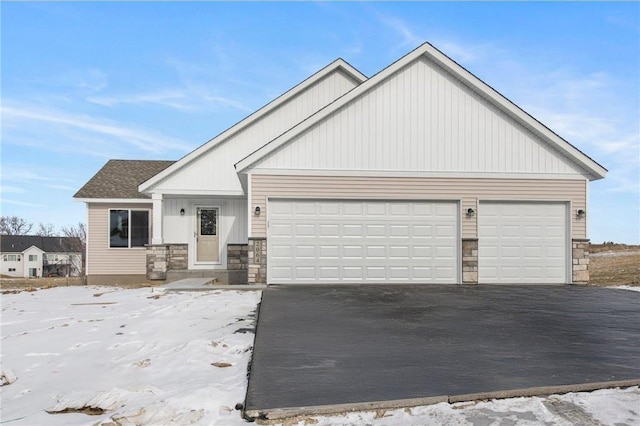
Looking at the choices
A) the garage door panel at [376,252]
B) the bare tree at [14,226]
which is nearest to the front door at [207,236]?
the garage door panel at [376,252]

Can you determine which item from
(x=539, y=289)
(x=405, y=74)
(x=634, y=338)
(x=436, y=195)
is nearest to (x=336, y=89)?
(x=405, y=74)

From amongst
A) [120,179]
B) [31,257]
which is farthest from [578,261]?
[31,257]

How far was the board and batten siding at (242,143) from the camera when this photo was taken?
14219mm

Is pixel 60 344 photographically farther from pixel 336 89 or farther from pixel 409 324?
pixel 336 89

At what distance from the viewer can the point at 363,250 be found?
11414mm

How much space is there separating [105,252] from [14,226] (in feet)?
244

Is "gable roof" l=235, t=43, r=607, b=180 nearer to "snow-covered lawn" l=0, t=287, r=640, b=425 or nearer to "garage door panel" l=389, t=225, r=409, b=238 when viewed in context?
"garage door panel" l=389, t=225, r=409, b=238

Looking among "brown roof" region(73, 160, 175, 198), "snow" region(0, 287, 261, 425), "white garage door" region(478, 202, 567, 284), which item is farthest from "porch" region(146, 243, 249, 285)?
"white garage door" region(478, 202, 567, 284)

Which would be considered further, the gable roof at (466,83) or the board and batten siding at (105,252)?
the board and batten siding at (105,252)

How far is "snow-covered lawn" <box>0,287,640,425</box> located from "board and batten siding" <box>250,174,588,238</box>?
13.7 feet

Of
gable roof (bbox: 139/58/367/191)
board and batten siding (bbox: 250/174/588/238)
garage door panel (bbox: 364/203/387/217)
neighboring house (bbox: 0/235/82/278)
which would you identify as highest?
gable roof (bbox: 139/58/367/191)

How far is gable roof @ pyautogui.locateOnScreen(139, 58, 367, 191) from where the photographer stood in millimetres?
14125

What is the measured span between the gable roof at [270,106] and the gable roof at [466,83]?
139 inches

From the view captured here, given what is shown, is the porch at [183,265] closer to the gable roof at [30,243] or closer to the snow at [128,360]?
the snow at [128,360]
